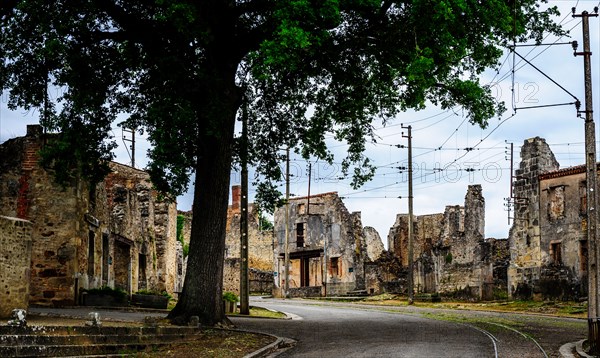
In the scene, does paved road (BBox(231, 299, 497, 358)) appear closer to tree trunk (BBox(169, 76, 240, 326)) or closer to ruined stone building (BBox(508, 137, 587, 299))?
tree trunk (BBox(169, 76, 240, 326))

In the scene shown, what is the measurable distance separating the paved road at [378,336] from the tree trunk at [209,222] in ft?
5.85

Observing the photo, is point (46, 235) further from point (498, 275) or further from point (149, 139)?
point (498, 275)

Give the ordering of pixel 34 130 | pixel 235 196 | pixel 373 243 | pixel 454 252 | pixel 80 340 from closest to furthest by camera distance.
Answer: pixel 80 340
pixel 34 130
pixel 454 252
pixel 373 243
pixel 235 196

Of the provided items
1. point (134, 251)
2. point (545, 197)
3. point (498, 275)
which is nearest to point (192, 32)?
point (134, 251)

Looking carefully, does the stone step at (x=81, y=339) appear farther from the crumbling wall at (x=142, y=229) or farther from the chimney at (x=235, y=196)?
the chimney at (x=235, y=196)

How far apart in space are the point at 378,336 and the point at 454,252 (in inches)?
1377

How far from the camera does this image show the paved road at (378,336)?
1625 centimetres

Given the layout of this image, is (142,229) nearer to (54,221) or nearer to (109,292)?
(109,292)

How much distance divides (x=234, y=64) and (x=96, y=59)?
380 centimetres

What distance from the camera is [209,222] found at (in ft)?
71.6

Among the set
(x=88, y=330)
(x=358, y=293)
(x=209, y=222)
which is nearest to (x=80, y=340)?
(x=88, y=330)

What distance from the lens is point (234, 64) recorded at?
22.6 metres

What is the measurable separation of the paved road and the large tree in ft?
9.40

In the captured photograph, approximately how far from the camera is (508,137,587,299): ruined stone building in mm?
39812
